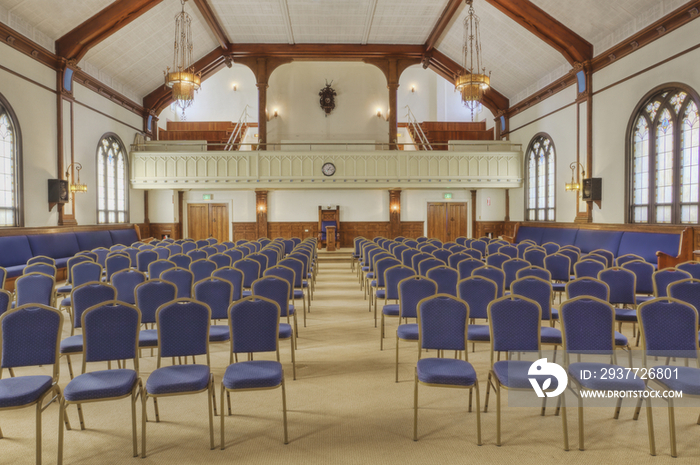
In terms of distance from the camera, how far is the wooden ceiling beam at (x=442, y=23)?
1455cm

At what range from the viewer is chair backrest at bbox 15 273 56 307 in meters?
5.60

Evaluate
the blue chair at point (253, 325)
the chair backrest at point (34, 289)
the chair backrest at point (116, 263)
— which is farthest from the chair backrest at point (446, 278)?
the chair backrest at point (116, 263)

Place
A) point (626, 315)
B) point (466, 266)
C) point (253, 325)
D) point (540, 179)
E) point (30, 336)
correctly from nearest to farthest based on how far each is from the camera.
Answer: point (30, 336) → point (253, 325) → point (626, 315) → point (466, 266) → point (540, 179)

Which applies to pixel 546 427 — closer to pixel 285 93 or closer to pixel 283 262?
pixel 283 262

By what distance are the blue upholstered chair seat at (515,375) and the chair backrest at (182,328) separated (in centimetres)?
260

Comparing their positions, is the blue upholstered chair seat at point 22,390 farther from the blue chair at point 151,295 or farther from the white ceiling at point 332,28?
the white ceiling at point 332,28

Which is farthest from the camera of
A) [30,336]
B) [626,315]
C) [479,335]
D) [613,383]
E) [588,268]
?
[588,268]

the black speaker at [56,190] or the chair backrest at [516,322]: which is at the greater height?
the black speaker at [56,190]

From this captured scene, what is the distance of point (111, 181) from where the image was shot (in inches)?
637

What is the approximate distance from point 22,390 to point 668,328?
531 cm

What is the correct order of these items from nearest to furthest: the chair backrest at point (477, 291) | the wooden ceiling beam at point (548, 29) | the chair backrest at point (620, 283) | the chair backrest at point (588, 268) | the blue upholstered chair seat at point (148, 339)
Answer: the blue upholstered chair seat at point (148, 339) < the chair backrest at point (477, 291) < the chair backrest at point (620, 283) < the chair backrest at point (588, 268) < the wooden ceiling beam at point (548, 29)

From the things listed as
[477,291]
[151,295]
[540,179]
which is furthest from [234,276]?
[540,179]

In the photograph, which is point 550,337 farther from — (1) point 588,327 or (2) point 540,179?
(2) point 540,179

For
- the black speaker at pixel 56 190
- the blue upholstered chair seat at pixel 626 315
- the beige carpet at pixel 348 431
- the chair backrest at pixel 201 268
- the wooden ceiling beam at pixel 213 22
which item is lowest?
the beige carpet at pixel 348 431
